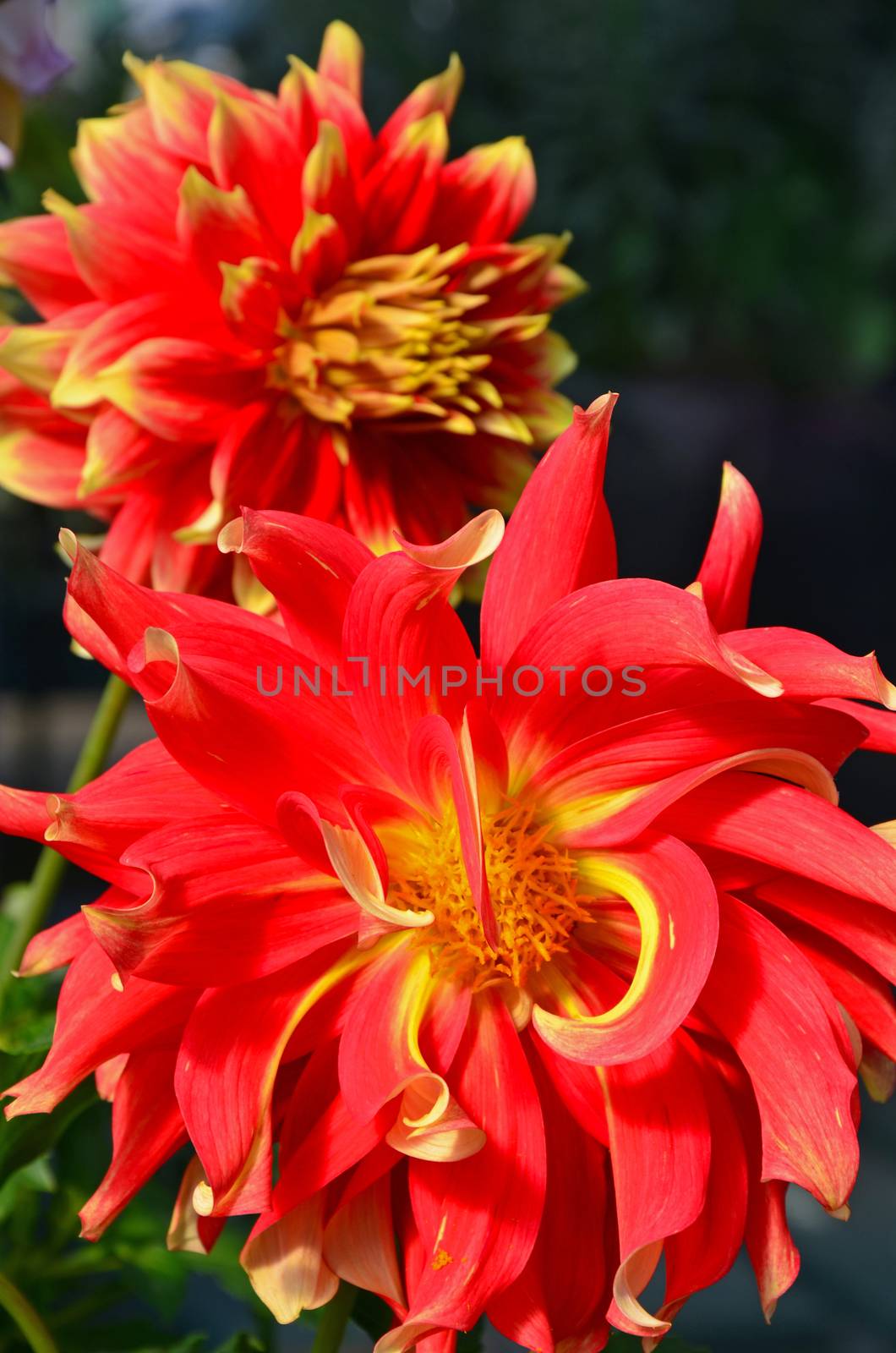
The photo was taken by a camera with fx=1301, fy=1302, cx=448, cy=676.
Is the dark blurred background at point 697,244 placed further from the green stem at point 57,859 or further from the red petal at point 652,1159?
the red petal at point 652,1159

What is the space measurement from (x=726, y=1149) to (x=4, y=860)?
3.80ft

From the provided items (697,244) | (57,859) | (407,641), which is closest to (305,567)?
(407,641)

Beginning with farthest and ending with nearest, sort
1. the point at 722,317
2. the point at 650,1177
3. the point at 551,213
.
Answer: the point at 722,317 → the point at 551,213 → the point at 650,1177

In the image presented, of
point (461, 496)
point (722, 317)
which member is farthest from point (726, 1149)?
point (722, 317)

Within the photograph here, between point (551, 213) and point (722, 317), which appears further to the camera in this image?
point (722, 317)

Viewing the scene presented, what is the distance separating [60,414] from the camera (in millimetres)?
302

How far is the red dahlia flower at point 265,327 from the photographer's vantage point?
0.28 metres

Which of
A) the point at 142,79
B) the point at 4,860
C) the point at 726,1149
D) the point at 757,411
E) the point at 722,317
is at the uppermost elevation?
the point at 142,79

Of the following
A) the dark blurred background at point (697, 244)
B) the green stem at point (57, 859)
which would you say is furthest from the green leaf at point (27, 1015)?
the dark blurred background at point (697, 244)

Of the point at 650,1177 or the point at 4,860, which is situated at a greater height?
the point at 650,1177

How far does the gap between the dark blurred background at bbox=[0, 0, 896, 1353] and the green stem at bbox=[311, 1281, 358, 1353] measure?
1168 mm

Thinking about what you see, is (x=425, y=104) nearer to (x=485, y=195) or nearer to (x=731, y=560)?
(x=485, y=195)

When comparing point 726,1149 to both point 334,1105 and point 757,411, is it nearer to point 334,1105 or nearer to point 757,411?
point 334,1105

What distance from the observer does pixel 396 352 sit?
0.29 metres
